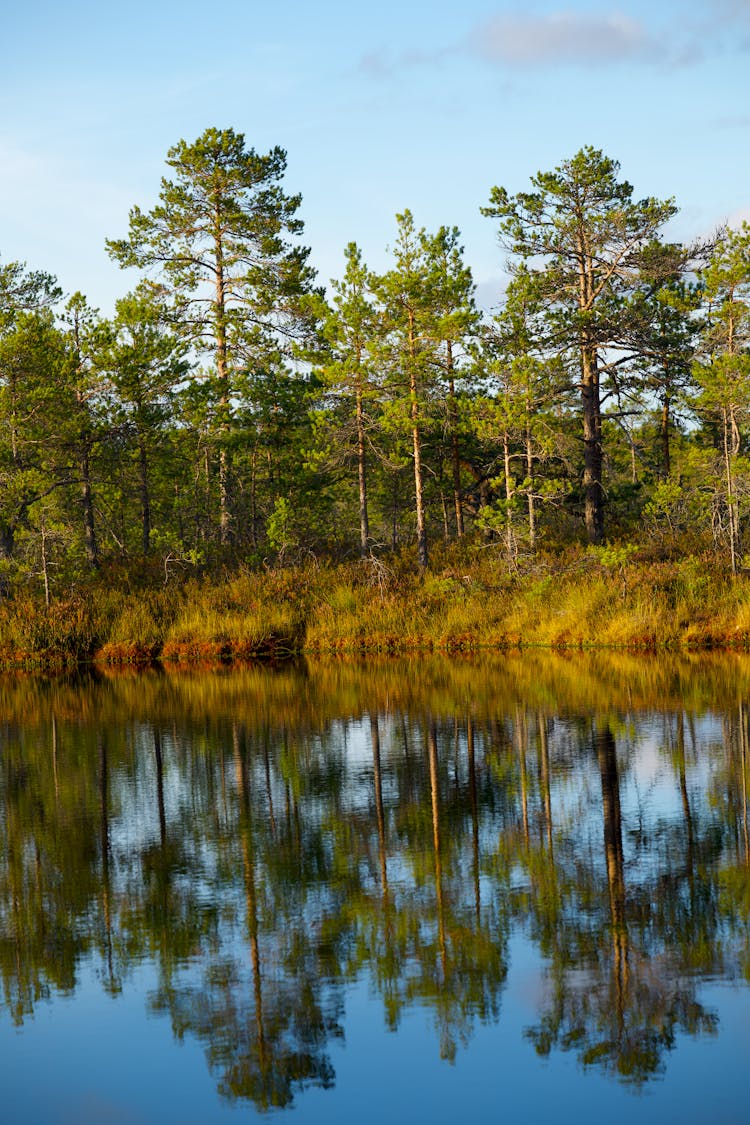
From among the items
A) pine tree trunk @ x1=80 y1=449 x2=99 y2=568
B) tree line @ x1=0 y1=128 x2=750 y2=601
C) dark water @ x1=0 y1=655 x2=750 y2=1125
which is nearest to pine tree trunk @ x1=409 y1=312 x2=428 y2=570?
tree line @ x1=0 y1=128 x2=750 y2=601

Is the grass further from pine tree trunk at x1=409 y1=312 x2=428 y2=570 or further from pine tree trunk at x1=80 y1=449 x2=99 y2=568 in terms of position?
pine tree trunk at x1=80 y1=449 x2=99 y2=568

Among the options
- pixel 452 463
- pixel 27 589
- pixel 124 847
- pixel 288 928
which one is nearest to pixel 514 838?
pixel 288 928

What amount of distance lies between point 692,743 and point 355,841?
575cm

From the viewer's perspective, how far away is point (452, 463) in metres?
43.3

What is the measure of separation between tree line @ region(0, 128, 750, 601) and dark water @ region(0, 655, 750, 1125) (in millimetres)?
18502

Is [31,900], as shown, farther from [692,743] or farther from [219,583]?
[219,583]

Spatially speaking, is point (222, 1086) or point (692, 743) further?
point (692, 743)

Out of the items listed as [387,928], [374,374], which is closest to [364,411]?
[374,374]

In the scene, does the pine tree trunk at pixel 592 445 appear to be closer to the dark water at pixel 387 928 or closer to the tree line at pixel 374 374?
the tree line at pixel 374 374

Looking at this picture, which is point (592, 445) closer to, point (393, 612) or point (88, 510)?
point (393, 612)

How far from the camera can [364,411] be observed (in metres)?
38.7

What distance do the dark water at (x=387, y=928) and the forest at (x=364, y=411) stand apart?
1629 cm

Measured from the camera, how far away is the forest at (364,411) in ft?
110

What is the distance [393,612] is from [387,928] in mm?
24294
